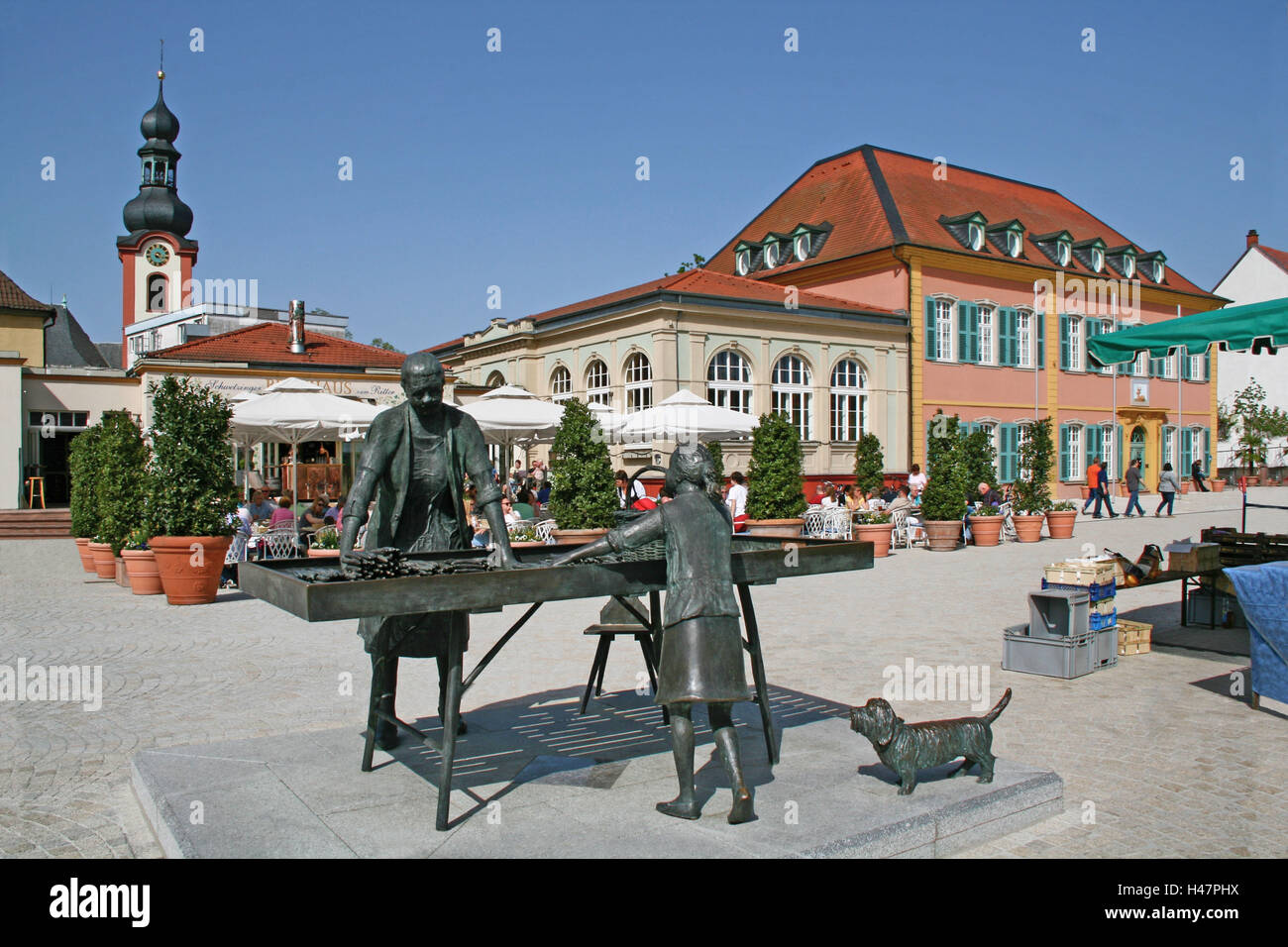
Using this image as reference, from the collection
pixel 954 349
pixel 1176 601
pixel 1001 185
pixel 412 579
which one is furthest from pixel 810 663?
pixel 1001 185

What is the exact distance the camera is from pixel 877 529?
54.7 ft

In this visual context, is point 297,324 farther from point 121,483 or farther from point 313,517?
point 121,483

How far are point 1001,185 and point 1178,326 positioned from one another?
1317 inches

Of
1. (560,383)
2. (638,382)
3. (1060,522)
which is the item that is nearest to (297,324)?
(560,383)

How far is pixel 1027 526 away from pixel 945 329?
41.3ft

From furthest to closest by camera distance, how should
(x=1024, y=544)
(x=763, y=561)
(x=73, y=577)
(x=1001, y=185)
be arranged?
(x=1001, y=185)
(x=1024, y=544)
(x=73, y=577)
(x=763, y=561)

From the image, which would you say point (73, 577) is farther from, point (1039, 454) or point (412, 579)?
point (1039, 454)

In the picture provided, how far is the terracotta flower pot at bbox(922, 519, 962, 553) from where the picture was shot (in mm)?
17469

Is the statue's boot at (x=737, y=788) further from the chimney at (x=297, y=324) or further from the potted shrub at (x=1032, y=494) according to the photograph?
the chimney at (x=297, y=324)

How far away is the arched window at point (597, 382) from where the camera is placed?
A: 27.0 metres

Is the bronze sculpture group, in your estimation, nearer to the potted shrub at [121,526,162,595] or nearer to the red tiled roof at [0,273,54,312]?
the potted shrub at [121,526,162,595]

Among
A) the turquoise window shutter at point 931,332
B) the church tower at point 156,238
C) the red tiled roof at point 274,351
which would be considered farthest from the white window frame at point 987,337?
the church tower at point 156,238
